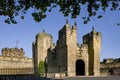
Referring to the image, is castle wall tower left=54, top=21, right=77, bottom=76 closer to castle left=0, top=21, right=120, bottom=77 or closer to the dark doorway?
castle left=0, top=21, right=120, bottom=77

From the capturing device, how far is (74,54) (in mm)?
47062

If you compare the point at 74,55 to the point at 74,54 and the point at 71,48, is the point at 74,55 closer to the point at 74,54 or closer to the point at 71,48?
the point at 74,54

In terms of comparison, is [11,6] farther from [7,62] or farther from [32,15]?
[7,62]

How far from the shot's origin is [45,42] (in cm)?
6644

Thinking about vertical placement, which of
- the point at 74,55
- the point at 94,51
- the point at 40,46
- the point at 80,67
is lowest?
the point at 80,67

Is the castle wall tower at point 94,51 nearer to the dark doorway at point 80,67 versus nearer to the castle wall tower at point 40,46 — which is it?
the dark doorway at point 80,67

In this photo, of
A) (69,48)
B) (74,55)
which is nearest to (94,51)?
(74,55)

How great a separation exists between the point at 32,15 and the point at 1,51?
6835 centimetres

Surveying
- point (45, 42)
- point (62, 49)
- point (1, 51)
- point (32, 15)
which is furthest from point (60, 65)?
point (1, 51)

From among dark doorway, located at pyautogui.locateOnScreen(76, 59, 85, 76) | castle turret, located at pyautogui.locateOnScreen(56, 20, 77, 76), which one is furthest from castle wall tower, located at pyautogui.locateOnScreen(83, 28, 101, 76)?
castle turret, located at pyautogui.locateOnScreen(56, 20, 77, 76)

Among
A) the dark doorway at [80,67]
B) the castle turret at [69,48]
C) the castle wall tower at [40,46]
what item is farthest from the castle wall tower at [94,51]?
the castle wall tower at [40,46]

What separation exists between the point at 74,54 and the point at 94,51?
11.9 ft

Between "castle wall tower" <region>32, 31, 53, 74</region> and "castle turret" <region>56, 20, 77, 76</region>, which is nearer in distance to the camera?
"castle turret" <region>56, 20, 77, 76</region>

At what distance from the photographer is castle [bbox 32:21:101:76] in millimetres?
46312
